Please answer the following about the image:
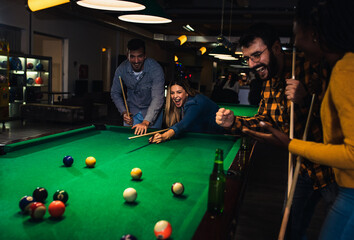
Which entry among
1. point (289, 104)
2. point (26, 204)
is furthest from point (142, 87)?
point (26, 204)

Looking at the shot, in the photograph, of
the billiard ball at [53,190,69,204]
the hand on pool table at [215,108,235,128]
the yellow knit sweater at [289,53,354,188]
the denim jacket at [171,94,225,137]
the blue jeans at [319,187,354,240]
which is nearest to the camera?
the yellow knit sweater at [289,53,354,188]

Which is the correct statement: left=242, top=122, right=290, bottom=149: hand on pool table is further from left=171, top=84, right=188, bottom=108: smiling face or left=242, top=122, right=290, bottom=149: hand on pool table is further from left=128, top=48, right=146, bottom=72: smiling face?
left=128, top=48, right=146, bottom=72: smiling face

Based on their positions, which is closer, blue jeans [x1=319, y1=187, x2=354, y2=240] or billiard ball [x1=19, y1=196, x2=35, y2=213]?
blue jeans [x1=319, y1=187, x2=354, y2=240]

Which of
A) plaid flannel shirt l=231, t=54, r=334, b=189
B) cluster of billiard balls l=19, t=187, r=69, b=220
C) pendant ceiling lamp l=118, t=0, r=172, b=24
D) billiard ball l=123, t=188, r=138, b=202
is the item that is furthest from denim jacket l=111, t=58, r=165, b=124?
cluster of billiard balls l=19, t=187, r=69, b=220

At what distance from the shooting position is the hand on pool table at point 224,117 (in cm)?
193

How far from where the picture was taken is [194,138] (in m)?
2.99

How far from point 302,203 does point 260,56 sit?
34.6 inches

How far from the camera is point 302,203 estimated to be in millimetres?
1808

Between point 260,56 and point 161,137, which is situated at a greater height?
point 260,56

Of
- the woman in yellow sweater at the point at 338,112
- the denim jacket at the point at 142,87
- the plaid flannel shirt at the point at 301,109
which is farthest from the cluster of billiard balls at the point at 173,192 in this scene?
the denim jacket at the point at 142,87

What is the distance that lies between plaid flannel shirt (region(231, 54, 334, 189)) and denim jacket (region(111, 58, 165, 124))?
1.66 metres

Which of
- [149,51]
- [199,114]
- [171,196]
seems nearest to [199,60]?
[149,51]

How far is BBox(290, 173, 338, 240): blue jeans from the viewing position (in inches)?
68.5

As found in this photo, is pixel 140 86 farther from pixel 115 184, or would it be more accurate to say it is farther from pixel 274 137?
pixel 274 137
